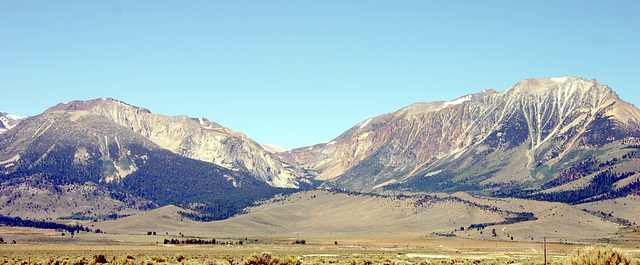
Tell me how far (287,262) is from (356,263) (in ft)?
32.7

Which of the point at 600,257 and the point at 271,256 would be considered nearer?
the point at 600,257

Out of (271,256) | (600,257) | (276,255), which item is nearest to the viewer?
(600,257)

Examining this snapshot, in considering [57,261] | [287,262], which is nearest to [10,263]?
[57,261]

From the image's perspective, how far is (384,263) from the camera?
8150 centimetres

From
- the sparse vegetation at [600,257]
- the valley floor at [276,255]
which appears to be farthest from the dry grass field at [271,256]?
the sparse vegetation at [600,257]

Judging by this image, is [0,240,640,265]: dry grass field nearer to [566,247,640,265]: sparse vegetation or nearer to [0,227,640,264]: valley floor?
[0,227,640,264]: valley floor

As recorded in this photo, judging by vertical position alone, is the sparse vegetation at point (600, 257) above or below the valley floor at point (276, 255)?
above

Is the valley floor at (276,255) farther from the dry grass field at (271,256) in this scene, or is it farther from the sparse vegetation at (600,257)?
the sparse vegetation at (600,257)

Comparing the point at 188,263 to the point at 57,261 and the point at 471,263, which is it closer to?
the point at 57,261

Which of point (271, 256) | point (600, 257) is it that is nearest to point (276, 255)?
point (271, 256)

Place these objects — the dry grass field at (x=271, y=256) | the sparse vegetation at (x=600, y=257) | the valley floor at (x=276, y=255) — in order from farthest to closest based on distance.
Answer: the valley floor at (x=276, y=255) < the dry grass field at (x=271, y=256) < the sparse vegetation at (x=600, y=257)

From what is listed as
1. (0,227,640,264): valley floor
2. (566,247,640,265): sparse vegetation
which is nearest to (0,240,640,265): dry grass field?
(0,227,640,264): valley floor

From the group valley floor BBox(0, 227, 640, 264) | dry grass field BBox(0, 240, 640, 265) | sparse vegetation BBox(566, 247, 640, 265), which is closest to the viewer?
sparse vegetation BBox(566, 247, 640, 265)

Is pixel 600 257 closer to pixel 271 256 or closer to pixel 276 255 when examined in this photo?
pixel 271 256
